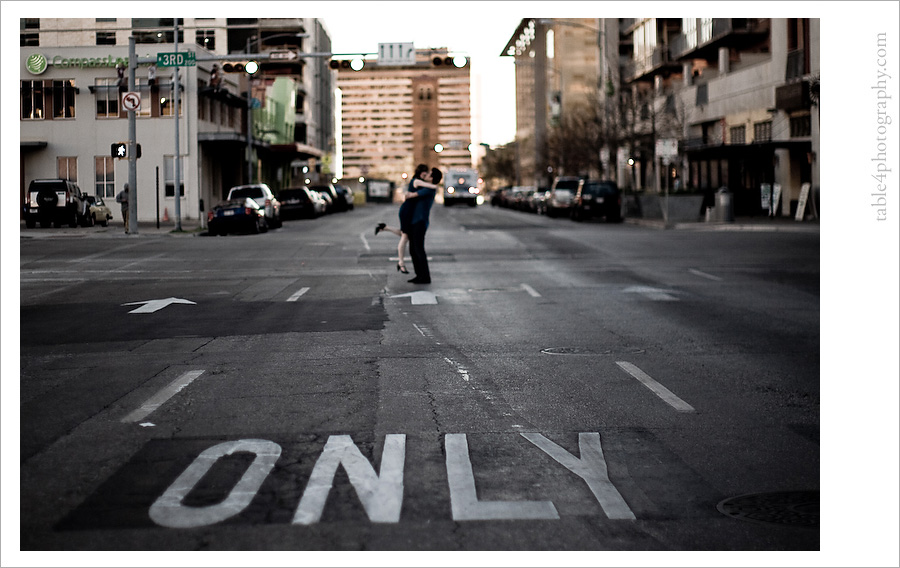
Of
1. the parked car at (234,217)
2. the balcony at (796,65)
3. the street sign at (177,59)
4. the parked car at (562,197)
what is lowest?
the parked car at (234,217)

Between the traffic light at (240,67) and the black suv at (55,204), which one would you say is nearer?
the black suv at (55,204)

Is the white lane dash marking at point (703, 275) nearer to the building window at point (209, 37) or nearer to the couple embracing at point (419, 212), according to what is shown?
the couple embracing at point (419, 212)

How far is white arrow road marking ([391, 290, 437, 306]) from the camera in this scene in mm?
16203

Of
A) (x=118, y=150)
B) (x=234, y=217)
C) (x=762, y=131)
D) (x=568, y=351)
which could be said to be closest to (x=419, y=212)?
(x=568, y=351)

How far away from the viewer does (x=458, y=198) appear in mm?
102812

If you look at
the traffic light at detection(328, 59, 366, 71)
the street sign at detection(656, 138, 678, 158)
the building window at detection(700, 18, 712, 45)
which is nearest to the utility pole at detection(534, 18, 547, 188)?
the building window at detection(700, 18, 712, 45)

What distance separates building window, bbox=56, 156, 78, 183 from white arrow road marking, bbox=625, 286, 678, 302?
19.2 meters

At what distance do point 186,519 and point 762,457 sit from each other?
349cm

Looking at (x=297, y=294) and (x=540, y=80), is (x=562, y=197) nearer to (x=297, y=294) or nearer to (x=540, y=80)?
(x=297, y=294)

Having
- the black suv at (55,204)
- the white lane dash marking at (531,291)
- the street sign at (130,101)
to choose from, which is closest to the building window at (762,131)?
the street sign at (130,101)

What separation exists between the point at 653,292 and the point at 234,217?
2313cm

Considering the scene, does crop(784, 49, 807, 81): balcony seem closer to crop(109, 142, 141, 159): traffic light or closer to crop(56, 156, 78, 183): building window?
crop(109, 142, 141, 159): traffic light

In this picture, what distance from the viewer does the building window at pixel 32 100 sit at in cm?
3014

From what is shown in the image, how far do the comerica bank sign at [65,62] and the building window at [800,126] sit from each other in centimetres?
2687
